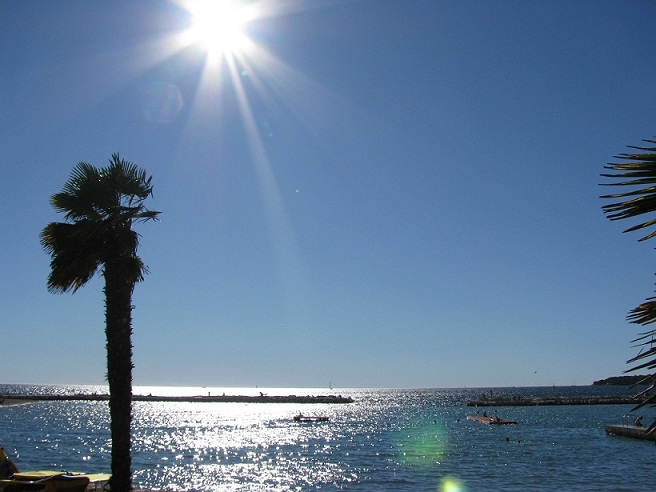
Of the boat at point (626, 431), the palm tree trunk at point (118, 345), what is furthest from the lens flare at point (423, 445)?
the palm tree trunk at point (118, 345)

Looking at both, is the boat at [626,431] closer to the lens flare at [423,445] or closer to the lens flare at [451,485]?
the lens flare at [423,445]

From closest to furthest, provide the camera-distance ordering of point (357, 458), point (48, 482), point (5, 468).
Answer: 1. point (48, 482)
2. point (5, 468)
3. point (357, 458)

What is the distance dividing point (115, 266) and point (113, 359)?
7.78 ft

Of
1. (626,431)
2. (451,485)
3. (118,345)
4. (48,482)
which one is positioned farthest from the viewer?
(626,431)

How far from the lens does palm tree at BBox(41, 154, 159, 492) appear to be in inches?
594

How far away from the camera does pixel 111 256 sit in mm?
15336

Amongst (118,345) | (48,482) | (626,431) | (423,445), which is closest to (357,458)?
(423,445)

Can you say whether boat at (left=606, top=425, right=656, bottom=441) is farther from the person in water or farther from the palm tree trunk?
the palm tree trunk

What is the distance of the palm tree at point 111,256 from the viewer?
15094 mm

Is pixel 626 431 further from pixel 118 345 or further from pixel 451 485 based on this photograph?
pixel 118 345

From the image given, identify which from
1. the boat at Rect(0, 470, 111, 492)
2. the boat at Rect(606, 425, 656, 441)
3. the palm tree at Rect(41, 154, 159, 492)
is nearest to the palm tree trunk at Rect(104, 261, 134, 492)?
the palm tree at Rect(41, 154, 159, 492)

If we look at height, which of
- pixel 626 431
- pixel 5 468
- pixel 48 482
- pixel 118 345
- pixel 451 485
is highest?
pixel 118 345

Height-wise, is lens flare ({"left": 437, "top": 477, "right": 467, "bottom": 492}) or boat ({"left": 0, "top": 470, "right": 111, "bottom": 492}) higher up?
boat ({"left": 0, "top": 470, "right": 111, "bottom": 492})

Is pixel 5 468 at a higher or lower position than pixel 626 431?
higher
